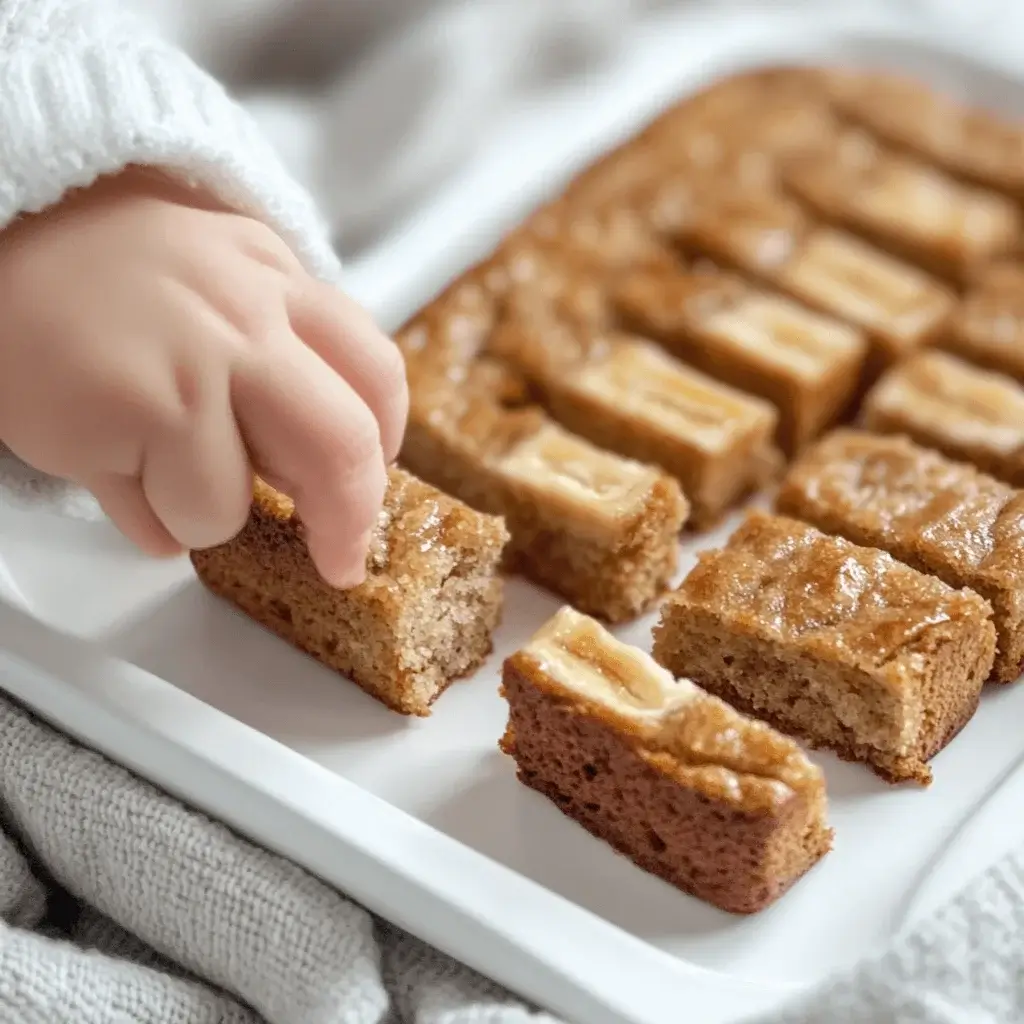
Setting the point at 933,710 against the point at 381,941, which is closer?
the point at 381,941

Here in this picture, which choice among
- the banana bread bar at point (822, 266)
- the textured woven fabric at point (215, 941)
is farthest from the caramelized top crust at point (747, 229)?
the textured woven fabric at point (215, 941)

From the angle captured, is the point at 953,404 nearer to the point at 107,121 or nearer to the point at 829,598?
the point at 829,598

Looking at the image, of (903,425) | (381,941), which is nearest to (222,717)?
(381,941)

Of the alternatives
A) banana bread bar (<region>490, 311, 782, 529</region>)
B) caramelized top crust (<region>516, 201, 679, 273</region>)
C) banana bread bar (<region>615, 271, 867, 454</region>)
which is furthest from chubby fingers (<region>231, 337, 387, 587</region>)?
caramelized top crust (<region>516, 201, 679, 273</region>)

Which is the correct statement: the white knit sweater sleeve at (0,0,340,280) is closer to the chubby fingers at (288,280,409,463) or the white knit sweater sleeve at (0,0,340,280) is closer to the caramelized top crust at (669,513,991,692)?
the chubby fingers at (288,280,409,463)

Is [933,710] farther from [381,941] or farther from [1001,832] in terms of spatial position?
[381,941]


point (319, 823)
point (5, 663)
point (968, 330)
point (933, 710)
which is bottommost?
point (5, 663)

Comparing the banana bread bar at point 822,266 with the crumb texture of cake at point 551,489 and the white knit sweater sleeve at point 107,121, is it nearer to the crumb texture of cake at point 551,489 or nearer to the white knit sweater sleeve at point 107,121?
the crumb texture of cake at point 551,489
